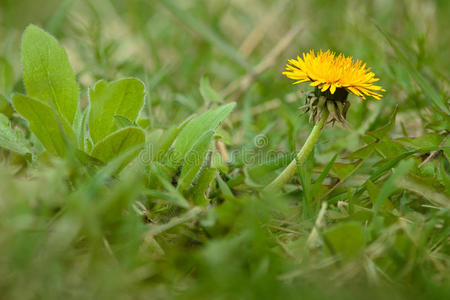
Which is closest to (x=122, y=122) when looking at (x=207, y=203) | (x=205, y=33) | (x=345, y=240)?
(x=207, y=203)

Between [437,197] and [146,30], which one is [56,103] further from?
[146,30]

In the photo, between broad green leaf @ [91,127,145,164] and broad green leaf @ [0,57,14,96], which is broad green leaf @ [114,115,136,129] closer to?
broad green leaf @ [91,127,145,164]

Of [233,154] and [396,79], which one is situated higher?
[396,79]

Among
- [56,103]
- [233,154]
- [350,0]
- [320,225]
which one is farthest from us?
[350,0]

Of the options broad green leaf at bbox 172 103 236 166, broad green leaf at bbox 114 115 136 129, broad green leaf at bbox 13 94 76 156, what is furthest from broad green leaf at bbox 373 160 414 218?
broad green leaf at bbox 13 94 76 156

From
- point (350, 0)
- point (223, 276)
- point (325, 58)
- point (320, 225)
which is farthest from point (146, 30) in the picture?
point (223, 276)

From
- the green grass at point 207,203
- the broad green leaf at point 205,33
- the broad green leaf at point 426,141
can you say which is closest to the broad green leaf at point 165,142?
the green grass at point 207,203

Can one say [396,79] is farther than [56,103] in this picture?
Yes
